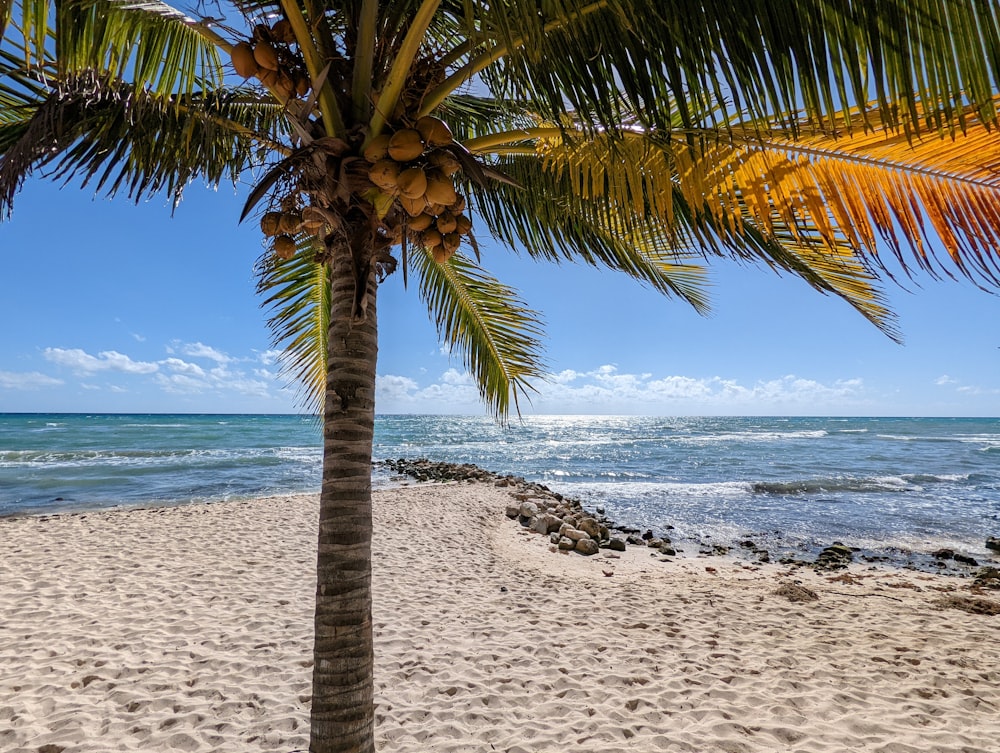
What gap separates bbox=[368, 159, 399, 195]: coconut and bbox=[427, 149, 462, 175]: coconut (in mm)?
136

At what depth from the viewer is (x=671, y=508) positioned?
1559cm

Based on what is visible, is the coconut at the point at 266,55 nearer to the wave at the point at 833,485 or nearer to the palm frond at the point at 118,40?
the palm frond at the point at 118,40

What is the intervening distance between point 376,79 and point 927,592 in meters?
9.37

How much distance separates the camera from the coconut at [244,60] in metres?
2.05

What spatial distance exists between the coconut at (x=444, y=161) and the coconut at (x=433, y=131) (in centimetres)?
4

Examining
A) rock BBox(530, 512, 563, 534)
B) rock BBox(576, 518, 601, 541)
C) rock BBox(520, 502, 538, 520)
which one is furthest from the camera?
rock BBox(520, 502, 538, 520)

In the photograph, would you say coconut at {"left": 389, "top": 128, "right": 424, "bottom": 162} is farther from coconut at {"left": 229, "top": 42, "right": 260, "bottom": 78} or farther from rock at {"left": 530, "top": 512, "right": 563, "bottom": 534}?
rock at {"left": 530, "top": 512, "right": 563, "bottom": 534}

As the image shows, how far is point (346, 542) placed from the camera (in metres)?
2.21

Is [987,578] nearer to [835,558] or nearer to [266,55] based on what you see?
[835,558]

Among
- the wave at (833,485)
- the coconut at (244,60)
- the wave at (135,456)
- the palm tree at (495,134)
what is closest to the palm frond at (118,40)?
the palm tree at (495,134)

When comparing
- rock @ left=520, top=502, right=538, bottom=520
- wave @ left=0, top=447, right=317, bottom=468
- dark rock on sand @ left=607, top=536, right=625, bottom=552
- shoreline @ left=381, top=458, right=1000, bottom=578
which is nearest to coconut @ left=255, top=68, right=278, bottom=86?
dark rock on sand @ left=607, top=536, right=625, bottom=552

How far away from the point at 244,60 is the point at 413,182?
2.71 ft

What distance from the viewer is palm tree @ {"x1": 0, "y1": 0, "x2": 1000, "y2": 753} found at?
149 centimetres

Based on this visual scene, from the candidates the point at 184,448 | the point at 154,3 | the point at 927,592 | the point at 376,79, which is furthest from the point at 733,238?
the point at 184,448
